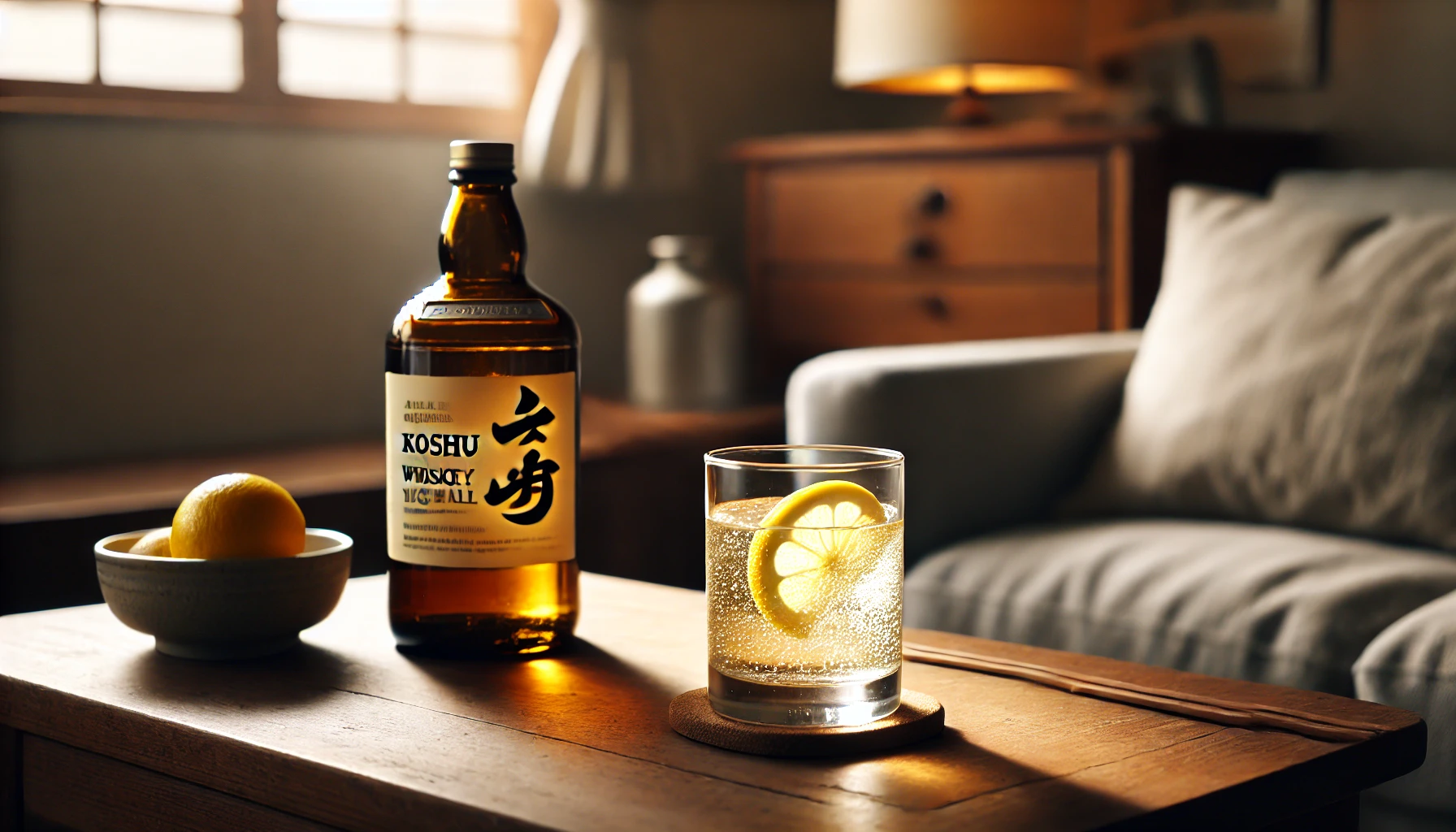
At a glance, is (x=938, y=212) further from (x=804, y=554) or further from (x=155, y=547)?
(x=804, y=554)

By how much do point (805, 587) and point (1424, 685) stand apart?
724 mm

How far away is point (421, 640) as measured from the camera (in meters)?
0.95

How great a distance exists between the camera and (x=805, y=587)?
0.72 metres

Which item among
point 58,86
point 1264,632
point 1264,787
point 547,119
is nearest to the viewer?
point 1264,787

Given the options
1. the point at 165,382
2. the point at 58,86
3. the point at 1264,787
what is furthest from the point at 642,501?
the point at 1264,787

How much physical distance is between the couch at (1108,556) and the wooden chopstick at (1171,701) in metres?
0.48

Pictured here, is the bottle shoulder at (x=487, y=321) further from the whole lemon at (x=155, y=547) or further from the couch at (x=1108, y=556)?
the couch at (x=1108, y=556)

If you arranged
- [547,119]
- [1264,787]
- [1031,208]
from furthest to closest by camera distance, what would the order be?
[547,119] < [1031,208] < [1264,787]

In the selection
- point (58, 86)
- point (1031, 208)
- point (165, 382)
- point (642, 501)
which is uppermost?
point (58, 86)

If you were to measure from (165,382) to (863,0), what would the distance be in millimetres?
1260

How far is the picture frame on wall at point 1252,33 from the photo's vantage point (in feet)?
8.39

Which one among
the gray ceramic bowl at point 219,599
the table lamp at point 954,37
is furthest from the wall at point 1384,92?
the gray ceramic bowl at point 219,599

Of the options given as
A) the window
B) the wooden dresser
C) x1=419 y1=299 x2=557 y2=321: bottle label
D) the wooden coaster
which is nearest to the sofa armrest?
the wooden dresser

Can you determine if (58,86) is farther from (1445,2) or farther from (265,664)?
(1445,2)
